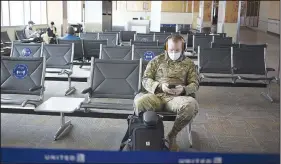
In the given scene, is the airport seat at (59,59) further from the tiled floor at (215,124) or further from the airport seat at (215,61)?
the airport seat at (215,61)

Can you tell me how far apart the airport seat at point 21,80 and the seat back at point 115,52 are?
79.5 inches

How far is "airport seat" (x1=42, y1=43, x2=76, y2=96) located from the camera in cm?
440

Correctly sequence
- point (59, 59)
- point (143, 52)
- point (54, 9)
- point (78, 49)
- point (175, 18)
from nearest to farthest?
point (54, 9)
point (59, 59)
point (143, 52)
point (78, 49)
point (175, 18)

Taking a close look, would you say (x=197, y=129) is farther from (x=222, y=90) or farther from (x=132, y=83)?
(x=222, y=90)

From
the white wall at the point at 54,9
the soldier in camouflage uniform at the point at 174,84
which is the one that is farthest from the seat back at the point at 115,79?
the white wall at the point at 54,9

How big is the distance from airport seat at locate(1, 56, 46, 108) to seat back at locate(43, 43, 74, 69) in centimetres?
180

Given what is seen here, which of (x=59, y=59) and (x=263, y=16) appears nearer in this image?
(x=59, y=59)

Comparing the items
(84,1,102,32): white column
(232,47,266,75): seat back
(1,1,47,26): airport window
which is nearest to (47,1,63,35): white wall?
(1,1,47,26): airport window

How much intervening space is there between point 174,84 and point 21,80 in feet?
4.28

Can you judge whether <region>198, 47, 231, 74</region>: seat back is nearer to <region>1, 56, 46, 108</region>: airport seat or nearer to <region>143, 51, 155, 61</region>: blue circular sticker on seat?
<region>143, 51, 155, 61</region>: blue circular sticker on seat

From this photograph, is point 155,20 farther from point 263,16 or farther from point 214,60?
point 263,16

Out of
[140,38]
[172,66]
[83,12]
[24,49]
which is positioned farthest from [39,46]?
[83,12]

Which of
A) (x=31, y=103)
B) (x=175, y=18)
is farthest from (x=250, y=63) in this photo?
(x=175, y=18)

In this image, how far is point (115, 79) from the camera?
3.13 metres
